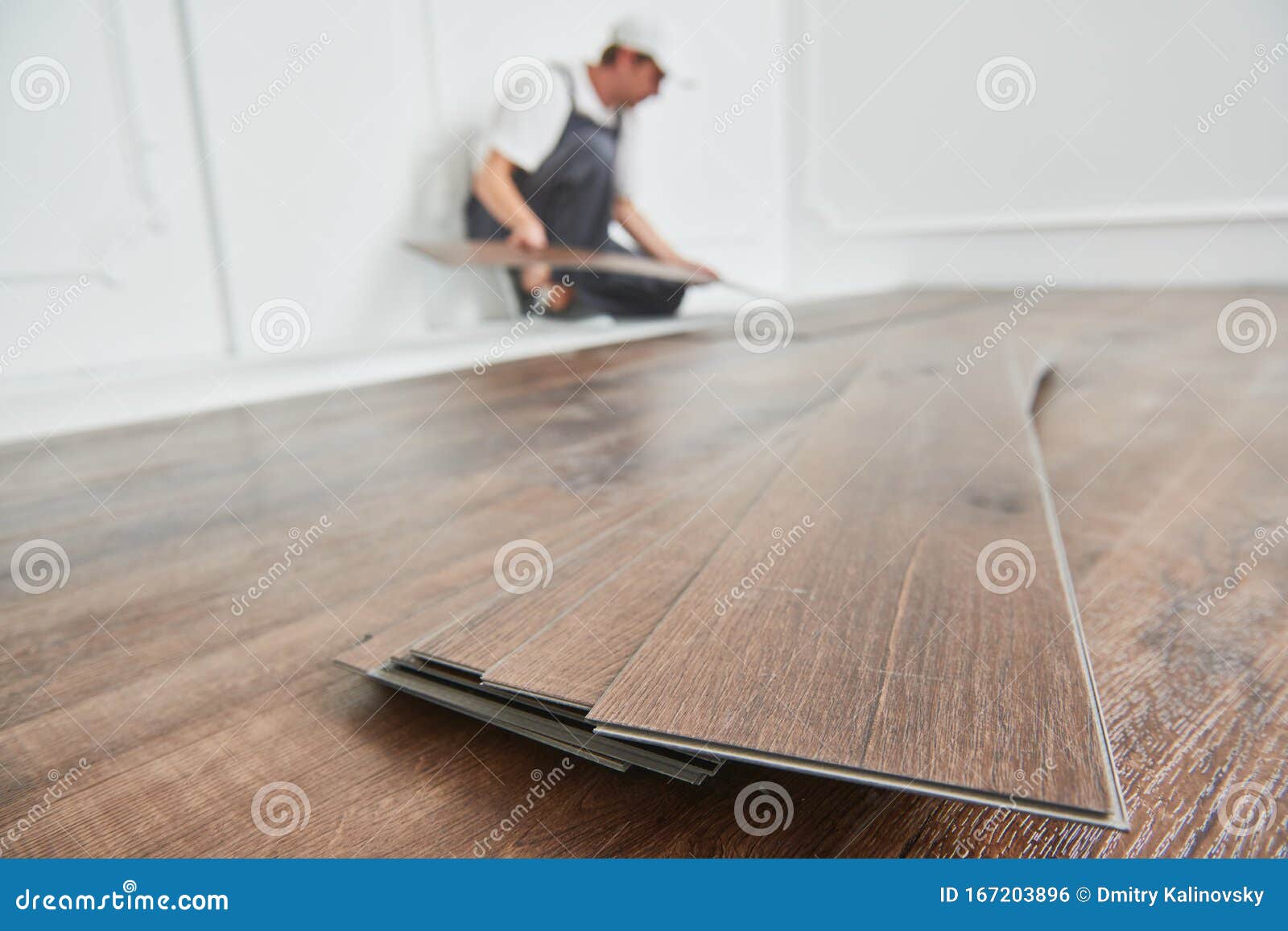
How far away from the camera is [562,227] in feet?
10.8

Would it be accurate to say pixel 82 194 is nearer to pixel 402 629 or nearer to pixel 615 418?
pixel 615 418

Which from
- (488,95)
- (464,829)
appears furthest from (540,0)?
(464,829)

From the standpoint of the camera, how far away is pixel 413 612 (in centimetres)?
80

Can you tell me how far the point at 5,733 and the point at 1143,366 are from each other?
7.12 feet
